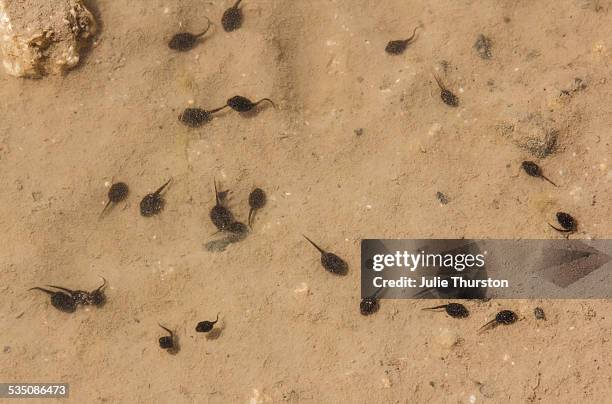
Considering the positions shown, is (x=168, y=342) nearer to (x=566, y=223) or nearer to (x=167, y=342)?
(x=167, y=342)

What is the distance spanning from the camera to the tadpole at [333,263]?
4.98 meters

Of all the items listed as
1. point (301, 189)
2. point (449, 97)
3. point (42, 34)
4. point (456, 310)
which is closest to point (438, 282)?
point (456, 310)

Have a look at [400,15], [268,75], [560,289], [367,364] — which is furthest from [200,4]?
[560,289]

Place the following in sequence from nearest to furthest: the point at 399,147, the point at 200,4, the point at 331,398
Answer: the point at 331,398 < the point at 399,147 < the point at 200,4

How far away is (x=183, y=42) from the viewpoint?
548 centimetres

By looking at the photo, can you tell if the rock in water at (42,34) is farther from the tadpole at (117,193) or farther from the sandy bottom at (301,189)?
the tadpole at (117,193)

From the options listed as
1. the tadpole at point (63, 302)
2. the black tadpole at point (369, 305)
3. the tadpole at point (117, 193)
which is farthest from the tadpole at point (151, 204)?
the black tadpole at point (369, 305)

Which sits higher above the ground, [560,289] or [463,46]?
[463,46]

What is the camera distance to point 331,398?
4.86 metres

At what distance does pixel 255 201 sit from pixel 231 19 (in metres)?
1.88

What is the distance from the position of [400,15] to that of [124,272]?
370 centimetres

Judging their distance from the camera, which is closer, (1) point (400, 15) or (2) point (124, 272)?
(2) point (124, 272)

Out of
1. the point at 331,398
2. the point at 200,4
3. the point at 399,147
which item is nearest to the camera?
the point at 331,398

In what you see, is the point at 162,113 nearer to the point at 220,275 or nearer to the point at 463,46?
the point at 220,275
